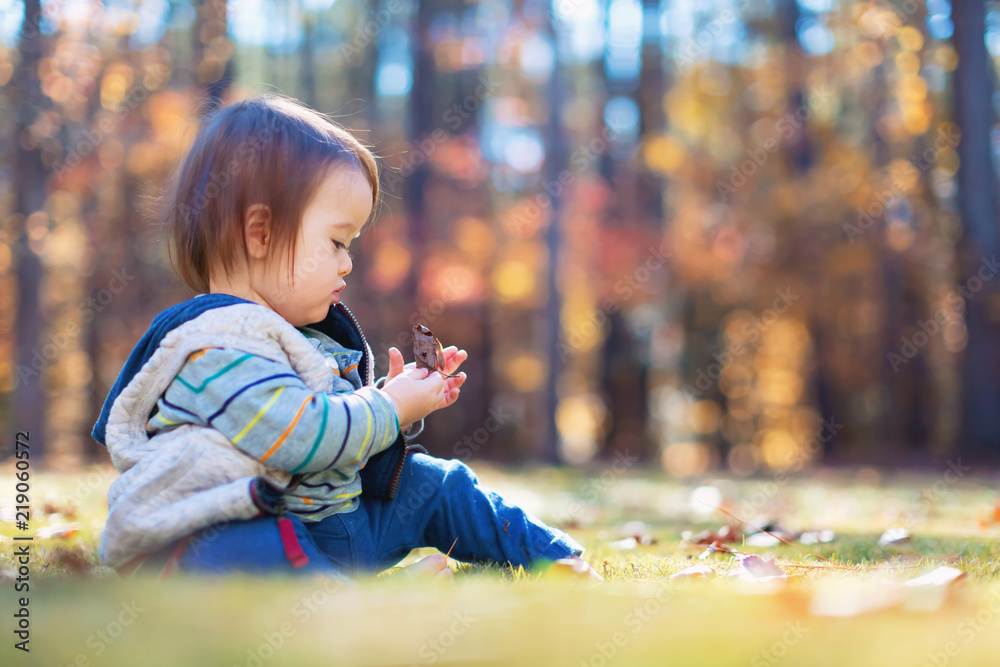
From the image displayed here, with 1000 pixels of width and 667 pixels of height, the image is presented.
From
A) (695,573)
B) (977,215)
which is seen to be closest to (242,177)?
(695,573)

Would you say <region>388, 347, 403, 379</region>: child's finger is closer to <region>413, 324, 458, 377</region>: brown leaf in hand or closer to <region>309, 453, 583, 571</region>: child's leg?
<region>413, 324, 458, 377</region>: brown leaf in hand

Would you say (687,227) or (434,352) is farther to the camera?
(687,227)

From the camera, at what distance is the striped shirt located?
195 centimetres

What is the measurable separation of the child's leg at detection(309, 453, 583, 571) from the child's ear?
0.74 metres

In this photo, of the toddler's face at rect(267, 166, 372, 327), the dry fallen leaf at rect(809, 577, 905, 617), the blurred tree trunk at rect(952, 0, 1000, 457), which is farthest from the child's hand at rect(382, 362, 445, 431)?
the blurred tree trunk at rect(952, 0, 1000, 457)

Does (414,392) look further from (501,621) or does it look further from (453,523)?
(501,621)

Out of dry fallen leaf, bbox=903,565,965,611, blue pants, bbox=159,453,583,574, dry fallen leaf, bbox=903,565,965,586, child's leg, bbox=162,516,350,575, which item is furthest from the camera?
blue pants, bbox=159,453,583,574

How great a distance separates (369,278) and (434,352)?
36.1ft

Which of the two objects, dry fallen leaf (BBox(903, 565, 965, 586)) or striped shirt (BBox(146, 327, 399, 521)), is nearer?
dry fallen leaf (BBox(903, 565, 965, 586))

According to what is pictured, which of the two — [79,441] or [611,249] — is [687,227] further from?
[79,441]

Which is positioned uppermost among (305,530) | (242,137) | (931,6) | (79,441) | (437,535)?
(931,6)

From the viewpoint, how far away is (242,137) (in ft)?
7.50

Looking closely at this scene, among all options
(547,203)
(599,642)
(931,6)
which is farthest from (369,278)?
(599,642)

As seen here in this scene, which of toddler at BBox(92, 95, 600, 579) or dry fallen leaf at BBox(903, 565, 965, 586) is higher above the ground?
toddler at BBox(92, 95, 600, 579)
